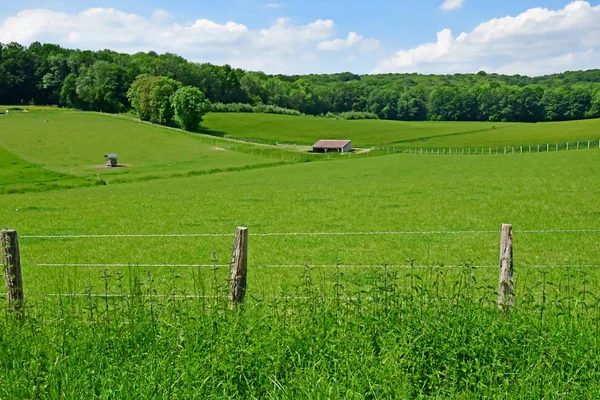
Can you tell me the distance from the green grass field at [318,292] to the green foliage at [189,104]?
226 feet

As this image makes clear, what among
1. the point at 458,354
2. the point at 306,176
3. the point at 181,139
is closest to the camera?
the point at 458,354

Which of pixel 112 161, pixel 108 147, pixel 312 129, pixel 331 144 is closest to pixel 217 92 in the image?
pixel 312 129

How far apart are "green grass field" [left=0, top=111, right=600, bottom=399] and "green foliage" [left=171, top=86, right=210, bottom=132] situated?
6874 cm

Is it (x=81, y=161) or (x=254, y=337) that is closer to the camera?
(x=254, y=337)

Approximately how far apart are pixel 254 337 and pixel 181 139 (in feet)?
303

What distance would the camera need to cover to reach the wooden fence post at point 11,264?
8.74m

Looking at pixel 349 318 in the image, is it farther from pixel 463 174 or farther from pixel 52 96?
pixel 52 96

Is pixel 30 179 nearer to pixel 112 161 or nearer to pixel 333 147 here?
pixel 112 161

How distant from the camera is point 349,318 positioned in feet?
26.7

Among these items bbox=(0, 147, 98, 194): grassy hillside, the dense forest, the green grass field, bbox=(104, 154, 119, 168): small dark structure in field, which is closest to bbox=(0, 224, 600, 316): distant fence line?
the green grass field

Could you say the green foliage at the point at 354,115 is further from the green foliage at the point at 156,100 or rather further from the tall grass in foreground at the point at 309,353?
the tall grass in foreground at the point at 309,353

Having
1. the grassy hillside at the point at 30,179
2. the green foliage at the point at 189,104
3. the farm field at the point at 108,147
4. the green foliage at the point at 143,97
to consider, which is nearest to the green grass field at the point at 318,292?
the grassy hillside at the point at 30,179


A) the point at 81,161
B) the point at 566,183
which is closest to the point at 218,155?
the point at 81,161

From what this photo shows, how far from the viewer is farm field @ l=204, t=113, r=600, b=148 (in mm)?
112375
